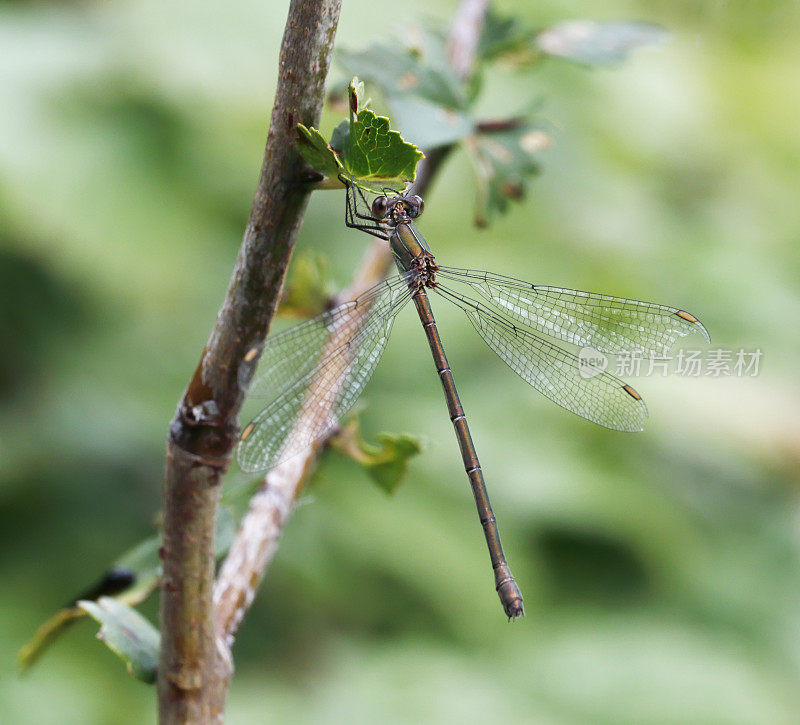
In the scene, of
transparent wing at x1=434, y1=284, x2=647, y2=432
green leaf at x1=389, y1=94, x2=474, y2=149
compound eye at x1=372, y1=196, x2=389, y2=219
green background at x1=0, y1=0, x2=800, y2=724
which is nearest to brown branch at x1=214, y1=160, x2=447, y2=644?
compound eye at x1=372, y1=196, x2=389, y2=219

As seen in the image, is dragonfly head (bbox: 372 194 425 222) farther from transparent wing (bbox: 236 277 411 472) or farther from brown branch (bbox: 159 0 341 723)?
brown branch (bbox: 159 0 341 723)

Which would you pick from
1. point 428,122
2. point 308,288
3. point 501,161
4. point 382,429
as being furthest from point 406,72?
point 382,429

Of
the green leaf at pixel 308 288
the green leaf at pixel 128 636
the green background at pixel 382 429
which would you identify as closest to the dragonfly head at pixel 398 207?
the green leaf at pixel 308 288

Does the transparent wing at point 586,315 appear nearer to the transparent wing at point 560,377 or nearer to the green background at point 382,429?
the transparent wing at point 560,377

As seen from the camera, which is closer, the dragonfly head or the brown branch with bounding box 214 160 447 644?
the brown branch with bounding box 214 160 447 644

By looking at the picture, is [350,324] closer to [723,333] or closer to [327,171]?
[327,171]

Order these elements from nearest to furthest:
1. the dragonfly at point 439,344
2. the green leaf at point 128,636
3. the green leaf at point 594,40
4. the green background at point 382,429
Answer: the green leaf at point 128,636, the dragonfly at point 439,344, the green leaf at point 594,40, the green background at point 382,429

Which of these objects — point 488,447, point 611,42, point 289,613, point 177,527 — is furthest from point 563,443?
point 177,527
